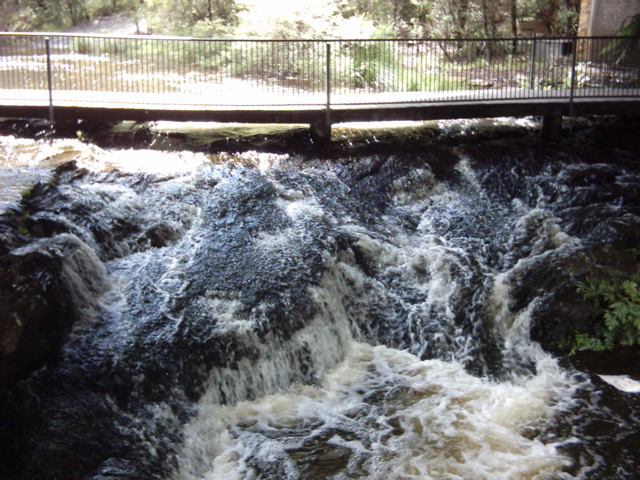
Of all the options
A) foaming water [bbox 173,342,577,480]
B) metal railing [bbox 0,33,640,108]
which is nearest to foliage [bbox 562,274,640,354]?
foaming water [bbox 173,342,577,480]

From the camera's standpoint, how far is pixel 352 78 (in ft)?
53.0

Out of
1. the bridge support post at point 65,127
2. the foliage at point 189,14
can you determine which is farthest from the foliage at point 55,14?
the bridge support post at point 65,127

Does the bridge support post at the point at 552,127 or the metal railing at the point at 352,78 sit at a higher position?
the metal railing at the point at 352,78

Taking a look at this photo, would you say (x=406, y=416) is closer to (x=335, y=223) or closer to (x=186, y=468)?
(x=186, y=468)

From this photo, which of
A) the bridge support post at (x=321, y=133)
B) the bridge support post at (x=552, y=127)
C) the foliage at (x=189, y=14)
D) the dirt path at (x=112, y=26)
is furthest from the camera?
the dirt path at (x=112, y=26)

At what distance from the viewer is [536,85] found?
50.0 feet

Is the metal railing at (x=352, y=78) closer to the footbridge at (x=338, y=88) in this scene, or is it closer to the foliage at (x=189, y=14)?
the footbridge at (x=338, y=88)

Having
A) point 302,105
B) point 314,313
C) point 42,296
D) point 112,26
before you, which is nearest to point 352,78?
point 302,105

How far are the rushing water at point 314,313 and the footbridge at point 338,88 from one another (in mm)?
908

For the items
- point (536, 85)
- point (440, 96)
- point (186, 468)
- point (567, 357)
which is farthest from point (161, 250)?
point (536, 85)

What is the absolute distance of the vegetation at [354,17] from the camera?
20.2m

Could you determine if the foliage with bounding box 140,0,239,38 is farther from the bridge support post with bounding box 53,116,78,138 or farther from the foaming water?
the foaming water

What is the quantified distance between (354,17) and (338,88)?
716 centimetres

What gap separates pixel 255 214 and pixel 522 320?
13.6ft
